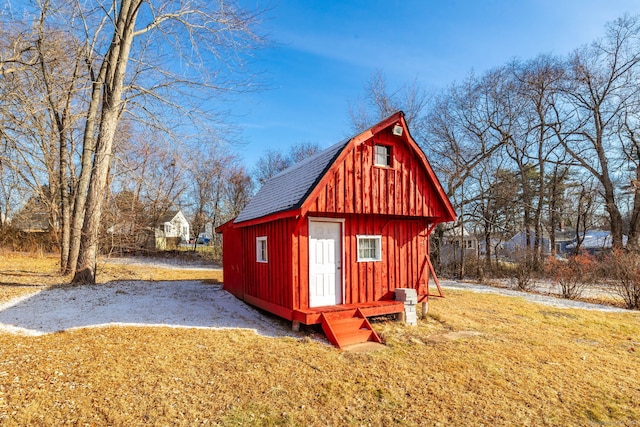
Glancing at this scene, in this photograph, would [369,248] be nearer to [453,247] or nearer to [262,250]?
[262,250]

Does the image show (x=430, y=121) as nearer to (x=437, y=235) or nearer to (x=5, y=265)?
(x=437, y=235)

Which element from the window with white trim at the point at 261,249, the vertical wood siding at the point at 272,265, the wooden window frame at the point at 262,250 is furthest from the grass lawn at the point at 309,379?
the window with white trim at the point at 261,249

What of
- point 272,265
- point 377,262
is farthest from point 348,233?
point 272,265

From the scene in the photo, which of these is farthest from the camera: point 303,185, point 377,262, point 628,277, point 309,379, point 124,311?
point 628,277

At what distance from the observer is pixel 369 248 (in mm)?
8562

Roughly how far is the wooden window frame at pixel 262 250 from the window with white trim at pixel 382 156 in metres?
3.25

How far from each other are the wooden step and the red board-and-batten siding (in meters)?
0.59

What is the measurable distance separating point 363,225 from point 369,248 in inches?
23.2

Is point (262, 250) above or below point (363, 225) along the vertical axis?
below

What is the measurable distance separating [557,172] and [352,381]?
87.7 feet

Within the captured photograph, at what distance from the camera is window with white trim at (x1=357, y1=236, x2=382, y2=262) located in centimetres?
844

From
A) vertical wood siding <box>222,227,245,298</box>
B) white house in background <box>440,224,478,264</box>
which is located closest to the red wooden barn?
vertical wood siding <box>222,227,245,298</box>

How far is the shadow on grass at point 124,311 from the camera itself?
23.8 feet

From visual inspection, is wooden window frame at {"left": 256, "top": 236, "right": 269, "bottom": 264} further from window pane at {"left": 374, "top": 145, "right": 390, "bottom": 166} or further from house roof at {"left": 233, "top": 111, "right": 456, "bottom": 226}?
window pane at {"left": 374, "top": 145, "right": 390, "bottom": 166}
